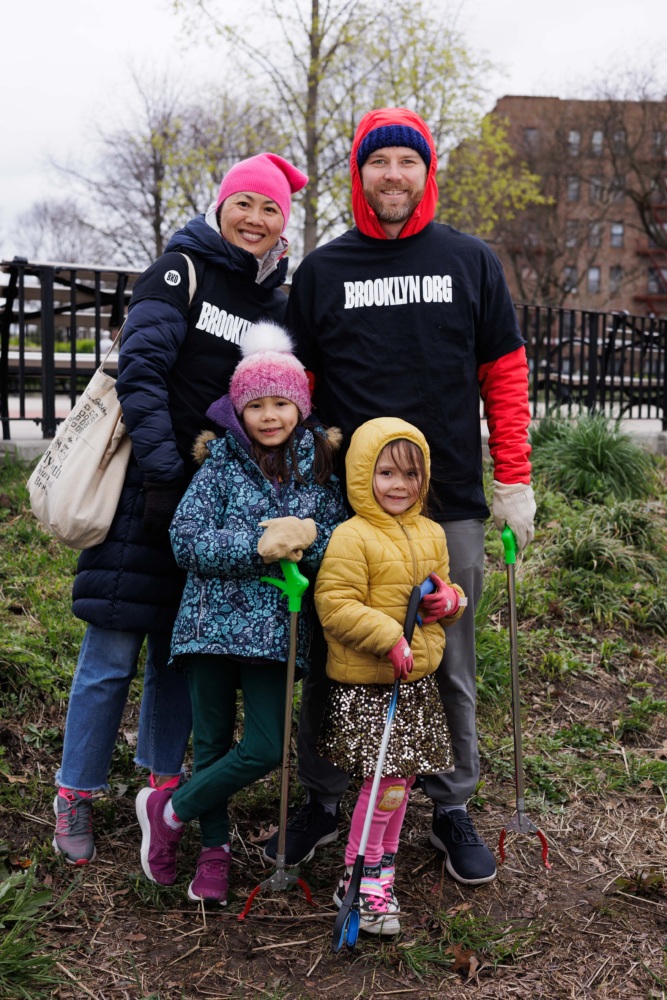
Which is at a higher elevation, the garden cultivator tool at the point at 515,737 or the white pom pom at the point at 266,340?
the white pom pom at the point at 266,340

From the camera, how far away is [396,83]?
1370cm

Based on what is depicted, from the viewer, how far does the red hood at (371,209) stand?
3021mm

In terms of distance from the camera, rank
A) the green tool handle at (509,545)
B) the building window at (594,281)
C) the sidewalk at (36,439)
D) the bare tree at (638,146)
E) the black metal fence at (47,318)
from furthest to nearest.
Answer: the building window at (594,281) → the bare tree at (638,146) → the black metal fence at (47,318) → the sidewalk at (36,439) → the green tool handle at (509,545)

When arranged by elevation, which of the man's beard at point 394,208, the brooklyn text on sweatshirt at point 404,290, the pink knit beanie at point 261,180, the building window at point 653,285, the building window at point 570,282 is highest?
the building window at point 653,285

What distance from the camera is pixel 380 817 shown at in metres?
2.83

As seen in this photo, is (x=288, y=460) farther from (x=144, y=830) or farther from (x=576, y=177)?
(x=576, y=177)

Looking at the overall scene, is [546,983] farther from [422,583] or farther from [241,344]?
[241,344]

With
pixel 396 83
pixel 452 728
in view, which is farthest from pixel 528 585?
pixel 396 83

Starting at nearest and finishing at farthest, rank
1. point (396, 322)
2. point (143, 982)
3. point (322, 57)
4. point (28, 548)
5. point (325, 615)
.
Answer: point (143, 982), point (325, 615), point (396, 322), point (28, 548), point (322, 57)

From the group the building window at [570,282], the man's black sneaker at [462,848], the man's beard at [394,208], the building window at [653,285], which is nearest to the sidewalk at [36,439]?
the man's beard at [394,208]

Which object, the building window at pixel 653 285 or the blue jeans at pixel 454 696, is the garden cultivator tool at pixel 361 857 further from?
the building window at pixel 653 285

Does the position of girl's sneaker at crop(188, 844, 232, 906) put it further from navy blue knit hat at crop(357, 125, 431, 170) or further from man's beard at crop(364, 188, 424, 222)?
navy blue knit hat at crop(357, 125, 431, 170)

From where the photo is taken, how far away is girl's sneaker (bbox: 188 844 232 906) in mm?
2889

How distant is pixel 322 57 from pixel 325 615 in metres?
11.9
